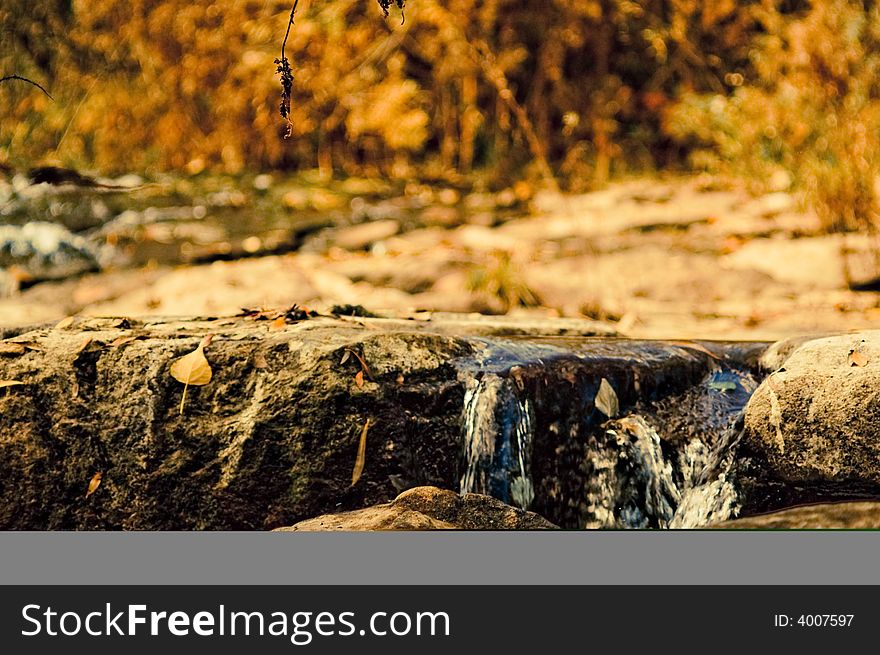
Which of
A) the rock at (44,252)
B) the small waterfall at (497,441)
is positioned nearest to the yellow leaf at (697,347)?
the small waterfall at (497,441)

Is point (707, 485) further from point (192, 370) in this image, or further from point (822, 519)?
point (192, 370)

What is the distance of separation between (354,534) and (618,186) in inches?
224

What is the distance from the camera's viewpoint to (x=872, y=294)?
4.40 metres

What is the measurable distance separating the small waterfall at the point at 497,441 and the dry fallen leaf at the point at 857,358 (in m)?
0.74

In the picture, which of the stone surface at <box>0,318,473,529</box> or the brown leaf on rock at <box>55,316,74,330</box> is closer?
the stone surface at <box>0,318,473,529</box>

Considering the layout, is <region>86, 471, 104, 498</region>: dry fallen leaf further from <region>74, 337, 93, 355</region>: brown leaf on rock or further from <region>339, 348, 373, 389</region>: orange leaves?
<region>339, 348, 373, 389</region>: orange leaves

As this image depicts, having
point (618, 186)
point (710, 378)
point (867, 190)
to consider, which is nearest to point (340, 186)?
point (618, 186)

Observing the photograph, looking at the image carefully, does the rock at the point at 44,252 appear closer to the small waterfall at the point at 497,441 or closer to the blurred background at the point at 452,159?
the blurred background at the point at 452,159

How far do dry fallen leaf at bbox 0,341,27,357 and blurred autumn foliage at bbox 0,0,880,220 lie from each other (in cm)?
479

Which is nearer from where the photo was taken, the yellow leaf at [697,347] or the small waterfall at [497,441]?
the small waterfall at [497,441]

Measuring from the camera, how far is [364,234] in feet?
19.6

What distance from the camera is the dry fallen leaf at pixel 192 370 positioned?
2205 mm

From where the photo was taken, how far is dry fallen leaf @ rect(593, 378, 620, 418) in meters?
2.38

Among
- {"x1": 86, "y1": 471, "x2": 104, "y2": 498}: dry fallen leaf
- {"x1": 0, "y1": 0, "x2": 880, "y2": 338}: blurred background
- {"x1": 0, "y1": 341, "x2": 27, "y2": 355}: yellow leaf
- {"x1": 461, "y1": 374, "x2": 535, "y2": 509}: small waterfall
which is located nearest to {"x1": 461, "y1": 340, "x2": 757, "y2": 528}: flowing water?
{"x1": 461, "y1": 374, "x2": 535, "y2": 509}: small waterfall
